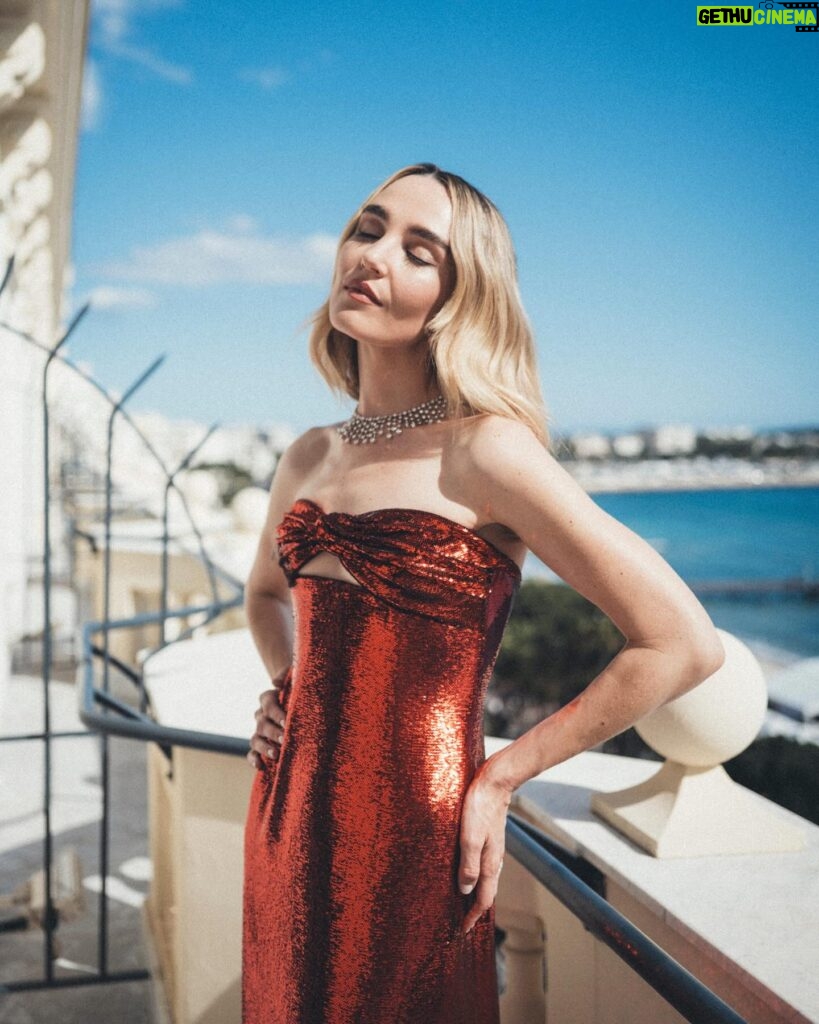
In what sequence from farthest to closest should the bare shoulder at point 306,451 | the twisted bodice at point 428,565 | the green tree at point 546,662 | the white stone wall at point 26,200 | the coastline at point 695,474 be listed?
1. the coastline at point 695,474
2. the green tree at point 546,662
3. the white stone wall at point 26,200
4. the bare shoulder at point 306,451
5. the twisted bodice at point 428,565

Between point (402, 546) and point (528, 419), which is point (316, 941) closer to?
point (402, 546)

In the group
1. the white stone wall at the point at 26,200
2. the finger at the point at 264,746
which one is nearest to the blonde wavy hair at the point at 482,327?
the finger at the point at 264,746

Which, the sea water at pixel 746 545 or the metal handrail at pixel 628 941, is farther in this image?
the sea water at pixel 746 545

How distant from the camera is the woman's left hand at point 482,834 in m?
1.25

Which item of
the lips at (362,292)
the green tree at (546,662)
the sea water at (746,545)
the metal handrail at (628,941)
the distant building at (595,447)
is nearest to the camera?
the metal handrail at (628,941)

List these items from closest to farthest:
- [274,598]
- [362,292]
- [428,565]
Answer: [428,565] → [362,292] → [274,598]

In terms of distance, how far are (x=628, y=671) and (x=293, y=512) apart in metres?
0.58

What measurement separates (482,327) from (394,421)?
213mm

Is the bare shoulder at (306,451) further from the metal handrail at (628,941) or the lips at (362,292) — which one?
the metal handrail at (628,941)

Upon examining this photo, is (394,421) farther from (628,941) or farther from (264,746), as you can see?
(628,941)

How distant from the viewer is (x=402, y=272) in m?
1.37

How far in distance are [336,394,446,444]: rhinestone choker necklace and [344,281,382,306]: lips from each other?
0.57 feet

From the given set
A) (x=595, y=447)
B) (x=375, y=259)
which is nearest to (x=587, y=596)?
(x=375, y=259)

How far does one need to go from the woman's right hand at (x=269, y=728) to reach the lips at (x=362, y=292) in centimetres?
68
